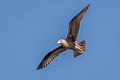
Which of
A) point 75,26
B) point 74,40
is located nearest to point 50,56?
point 74,40

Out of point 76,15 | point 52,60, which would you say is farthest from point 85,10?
point 52,60

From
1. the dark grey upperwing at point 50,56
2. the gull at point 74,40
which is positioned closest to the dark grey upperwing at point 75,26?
the gull at point 74,40

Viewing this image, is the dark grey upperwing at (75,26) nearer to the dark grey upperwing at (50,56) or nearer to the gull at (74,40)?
the gull at (74,40)

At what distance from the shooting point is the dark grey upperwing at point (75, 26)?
892 inches

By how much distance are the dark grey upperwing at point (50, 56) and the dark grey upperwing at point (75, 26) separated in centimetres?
129

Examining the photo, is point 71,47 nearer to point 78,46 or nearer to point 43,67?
point 78,46

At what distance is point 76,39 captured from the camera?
23.5 meters

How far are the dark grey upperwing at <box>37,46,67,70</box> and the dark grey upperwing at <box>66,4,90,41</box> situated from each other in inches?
51.0

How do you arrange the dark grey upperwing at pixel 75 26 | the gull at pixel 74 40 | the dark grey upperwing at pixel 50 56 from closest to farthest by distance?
the dark grey upperwing at pixel 75 26 → the gull at pixel 74 40 → the dark grey upperwing at pixel 50 56

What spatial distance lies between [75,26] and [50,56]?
124 inches

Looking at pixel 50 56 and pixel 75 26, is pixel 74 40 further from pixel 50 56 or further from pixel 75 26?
pixel 50 56

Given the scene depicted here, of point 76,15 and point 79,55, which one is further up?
point 76,15

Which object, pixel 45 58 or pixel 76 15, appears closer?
pixel 76 15

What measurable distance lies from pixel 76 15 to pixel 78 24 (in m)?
0.51
